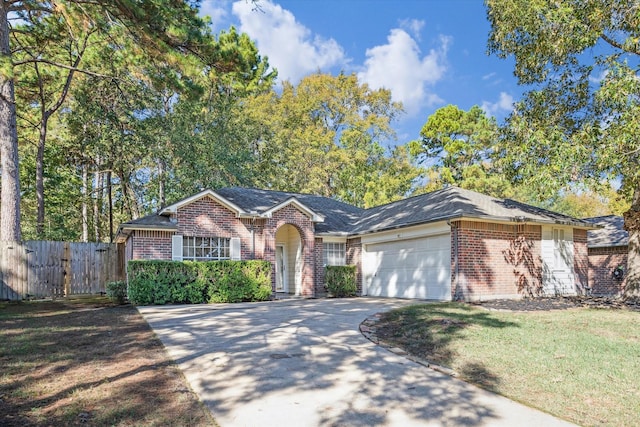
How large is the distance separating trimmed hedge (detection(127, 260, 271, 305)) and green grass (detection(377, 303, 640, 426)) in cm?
591

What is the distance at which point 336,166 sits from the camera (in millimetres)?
32406

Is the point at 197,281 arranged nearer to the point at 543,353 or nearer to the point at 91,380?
the point at 91,380

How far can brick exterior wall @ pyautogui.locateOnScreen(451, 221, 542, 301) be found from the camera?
1311 cm

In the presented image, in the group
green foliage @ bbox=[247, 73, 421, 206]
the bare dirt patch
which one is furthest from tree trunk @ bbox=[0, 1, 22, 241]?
green foliage @ bbox=[247, 73, 421, 206]

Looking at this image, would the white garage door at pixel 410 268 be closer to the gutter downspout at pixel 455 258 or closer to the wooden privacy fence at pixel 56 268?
the gutter downspout at pixel 455 258

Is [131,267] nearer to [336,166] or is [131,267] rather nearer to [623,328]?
[623,328]

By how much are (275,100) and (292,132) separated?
337 centimetres

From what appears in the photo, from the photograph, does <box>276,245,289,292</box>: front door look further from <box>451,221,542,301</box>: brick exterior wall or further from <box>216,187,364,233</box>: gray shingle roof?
<box>451,221,542,301</box>: brick exterior wall

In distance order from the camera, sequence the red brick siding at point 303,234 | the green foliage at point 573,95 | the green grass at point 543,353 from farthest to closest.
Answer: the red brick siding at point 303,234, the green foliage at point 573,95, the green grass at point 543,353

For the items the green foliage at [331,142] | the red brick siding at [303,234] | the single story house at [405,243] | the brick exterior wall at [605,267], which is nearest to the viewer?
the single story house at [405,243]

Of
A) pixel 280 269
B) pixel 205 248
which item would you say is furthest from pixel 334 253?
pixel 205 248

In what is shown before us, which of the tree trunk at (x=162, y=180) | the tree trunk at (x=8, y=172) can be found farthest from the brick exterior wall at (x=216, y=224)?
the tree trunk at (x=162, y=180)

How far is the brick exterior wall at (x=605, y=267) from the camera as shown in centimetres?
1902

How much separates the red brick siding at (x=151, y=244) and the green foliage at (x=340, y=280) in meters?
6.05
